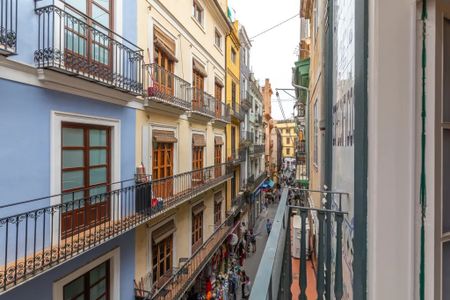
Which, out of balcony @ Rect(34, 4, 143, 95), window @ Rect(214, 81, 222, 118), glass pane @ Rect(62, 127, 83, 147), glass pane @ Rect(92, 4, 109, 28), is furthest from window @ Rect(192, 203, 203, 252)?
glass pane @ Rect(92, 4, 109, 28)

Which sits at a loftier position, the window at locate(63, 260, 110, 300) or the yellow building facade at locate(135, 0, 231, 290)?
the yellow building facade at locate(135, 0, 231, 290)

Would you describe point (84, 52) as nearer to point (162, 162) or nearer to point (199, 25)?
point (162, 162)

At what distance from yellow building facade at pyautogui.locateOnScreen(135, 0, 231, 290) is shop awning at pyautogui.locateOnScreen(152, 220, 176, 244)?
3 centimetres

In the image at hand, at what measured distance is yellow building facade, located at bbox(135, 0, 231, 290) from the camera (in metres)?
7.92

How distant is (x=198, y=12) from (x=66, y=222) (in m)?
11.0

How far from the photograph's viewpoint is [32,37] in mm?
4527

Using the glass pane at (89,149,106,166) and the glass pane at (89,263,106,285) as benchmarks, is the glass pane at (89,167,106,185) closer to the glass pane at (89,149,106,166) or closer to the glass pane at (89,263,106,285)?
the glass pane at (89,149,106,166)

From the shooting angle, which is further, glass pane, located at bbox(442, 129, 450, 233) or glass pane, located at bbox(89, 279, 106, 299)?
glass pane, located at bbox(89, 279, 106, 299)

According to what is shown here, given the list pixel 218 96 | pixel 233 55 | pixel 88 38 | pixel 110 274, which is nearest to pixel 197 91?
pixel 218 96

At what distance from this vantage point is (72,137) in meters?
5.41

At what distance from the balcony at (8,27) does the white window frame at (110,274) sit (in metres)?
3.85

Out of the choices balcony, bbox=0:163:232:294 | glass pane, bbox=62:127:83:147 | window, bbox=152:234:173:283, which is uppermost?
glass pane, bbox=62:127:83:147

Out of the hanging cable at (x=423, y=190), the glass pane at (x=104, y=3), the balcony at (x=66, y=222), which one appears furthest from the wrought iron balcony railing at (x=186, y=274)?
the hanging cable at (x=423, y=190)

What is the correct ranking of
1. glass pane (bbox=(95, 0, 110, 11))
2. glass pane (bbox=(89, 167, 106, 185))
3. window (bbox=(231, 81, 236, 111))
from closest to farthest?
glass pane (bbox=(89, 167, 106, 185)), glass pane (bbox=(95, 0, 110, 11)), window (bbox=(231, 81, 236, 111))
